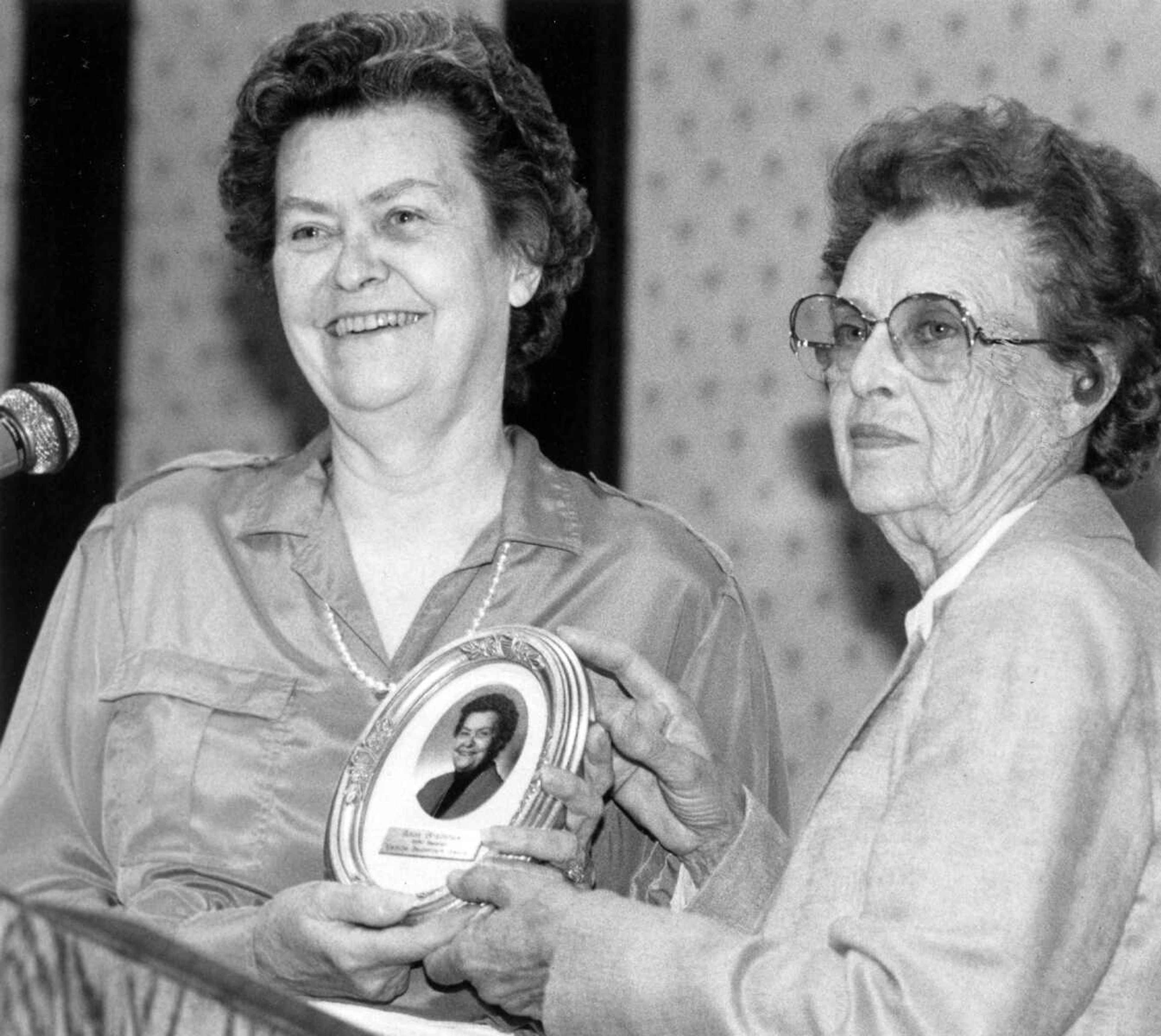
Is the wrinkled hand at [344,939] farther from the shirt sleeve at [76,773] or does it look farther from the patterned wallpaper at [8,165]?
the patterned wallpaper at [8,165]

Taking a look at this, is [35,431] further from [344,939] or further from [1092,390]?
[1092,390]

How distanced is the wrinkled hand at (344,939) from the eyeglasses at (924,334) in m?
0.68

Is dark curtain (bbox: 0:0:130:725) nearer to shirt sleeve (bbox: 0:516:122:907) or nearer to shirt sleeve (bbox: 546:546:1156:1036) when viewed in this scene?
shirt sleeve (bbox: 0:516:122:907)

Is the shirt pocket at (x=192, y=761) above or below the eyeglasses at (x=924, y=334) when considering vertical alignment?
below

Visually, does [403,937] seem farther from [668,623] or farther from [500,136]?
[500,136]

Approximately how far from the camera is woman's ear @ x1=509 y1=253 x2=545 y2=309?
2.57m

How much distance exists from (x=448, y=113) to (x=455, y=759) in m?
0.92

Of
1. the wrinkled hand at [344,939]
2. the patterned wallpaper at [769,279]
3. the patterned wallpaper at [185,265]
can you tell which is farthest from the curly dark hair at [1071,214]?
the patterned wallpaper at [185,265]

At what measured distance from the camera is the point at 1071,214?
6.13ft

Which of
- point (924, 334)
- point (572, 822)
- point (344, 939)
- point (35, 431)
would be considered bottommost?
point (344, 939)

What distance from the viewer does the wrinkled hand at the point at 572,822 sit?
1859 mm

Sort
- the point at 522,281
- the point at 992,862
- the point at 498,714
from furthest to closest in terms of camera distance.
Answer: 1. the point at 522,281
2. the point at 498,714
3. the point at 992,862

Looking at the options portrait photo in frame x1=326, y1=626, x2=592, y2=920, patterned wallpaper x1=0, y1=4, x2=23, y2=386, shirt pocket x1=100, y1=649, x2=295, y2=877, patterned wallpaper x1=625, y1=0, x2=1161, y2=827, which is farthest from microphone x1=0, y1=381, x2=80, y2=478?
patterned wallpaper x1=0, y1=4, x2=23, y2=386

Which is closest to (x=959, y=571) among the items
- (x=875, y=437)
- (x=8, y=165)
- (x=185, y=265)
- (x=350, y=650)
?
(x=875, y=437)
